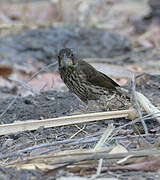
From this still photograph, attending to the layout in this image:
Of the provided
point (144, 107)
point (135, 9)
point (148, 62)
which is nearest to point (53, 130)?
point (144, 107)

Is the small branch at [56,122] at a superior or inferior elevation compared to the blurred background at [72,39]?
inferior

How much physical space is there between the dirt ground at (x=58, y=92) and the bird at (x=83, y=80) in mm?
173

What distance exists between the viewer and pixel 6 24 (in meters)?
10.1

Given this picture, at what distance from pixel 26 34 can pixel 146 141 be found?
6.22 m

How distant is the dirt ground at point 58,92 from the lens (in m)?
3.42

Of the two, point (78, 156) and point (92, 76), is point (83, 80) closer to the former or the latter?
point (92, 76)

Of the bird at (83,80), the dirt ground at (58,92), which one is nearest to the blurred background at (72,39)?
the dirt ground at (58,92)

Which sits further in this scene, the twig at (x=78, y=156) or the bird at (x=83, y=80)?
the bird at (x=83, y=80)

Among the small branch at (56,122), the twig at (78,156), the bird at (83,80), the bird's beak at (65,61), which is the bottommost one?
the twig at (78,156)

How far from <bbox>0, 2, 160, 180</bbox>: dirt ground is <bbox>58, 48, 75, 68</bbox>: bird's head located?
15.7 inches

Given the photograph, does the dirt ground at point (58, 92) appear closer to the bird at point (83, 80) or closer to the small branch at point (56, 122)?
the small branch at point (56, 122)

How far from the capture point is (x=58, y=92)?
5602 millimetres

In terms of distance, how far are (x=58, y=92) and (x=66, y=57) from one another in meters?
0.80

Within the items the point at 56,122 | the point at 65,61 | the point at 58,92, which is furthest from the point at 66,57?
the point at 56,122
